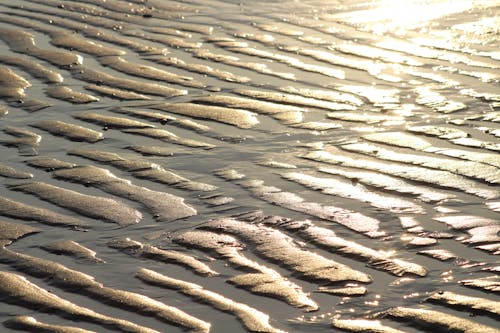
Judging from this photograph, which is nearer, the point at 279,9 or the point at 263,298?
the point at 263,298

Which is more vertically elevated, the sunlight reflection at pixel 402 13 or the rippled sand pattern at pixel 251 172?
the sunlight reflection at pixel 402 13

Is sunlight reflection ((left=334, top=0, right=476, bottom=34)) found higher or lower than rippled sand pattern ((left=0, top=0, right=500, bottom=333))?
higher

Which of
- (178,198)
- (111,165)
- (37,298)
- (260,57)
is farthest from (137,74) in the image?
(37,298)

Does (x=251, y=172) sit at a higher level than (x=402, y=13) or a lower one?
lower

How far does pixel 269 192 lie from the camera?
14.4 ft

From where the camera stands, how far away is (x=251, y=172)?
15.2ft

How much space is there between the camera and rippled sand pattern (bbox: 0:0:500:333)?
11.3 feet

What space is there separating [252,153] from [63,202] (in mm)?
880

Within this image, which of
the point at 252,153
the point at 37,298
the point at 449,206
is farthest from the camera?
the point at 252,153

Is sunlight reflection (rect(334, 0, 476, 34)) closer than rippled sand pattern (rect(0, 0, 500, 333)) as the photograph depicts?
→ No

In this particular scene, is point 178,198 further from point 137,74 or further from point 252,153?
point 137,74

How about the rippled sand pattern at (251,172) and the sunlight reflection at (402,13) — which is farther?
the sunlight reflection at (402,13)

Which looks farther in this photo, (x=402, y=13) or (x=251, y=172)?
(x=402, y=13)

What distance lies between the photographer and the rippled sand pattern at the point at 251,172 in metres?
3.46
